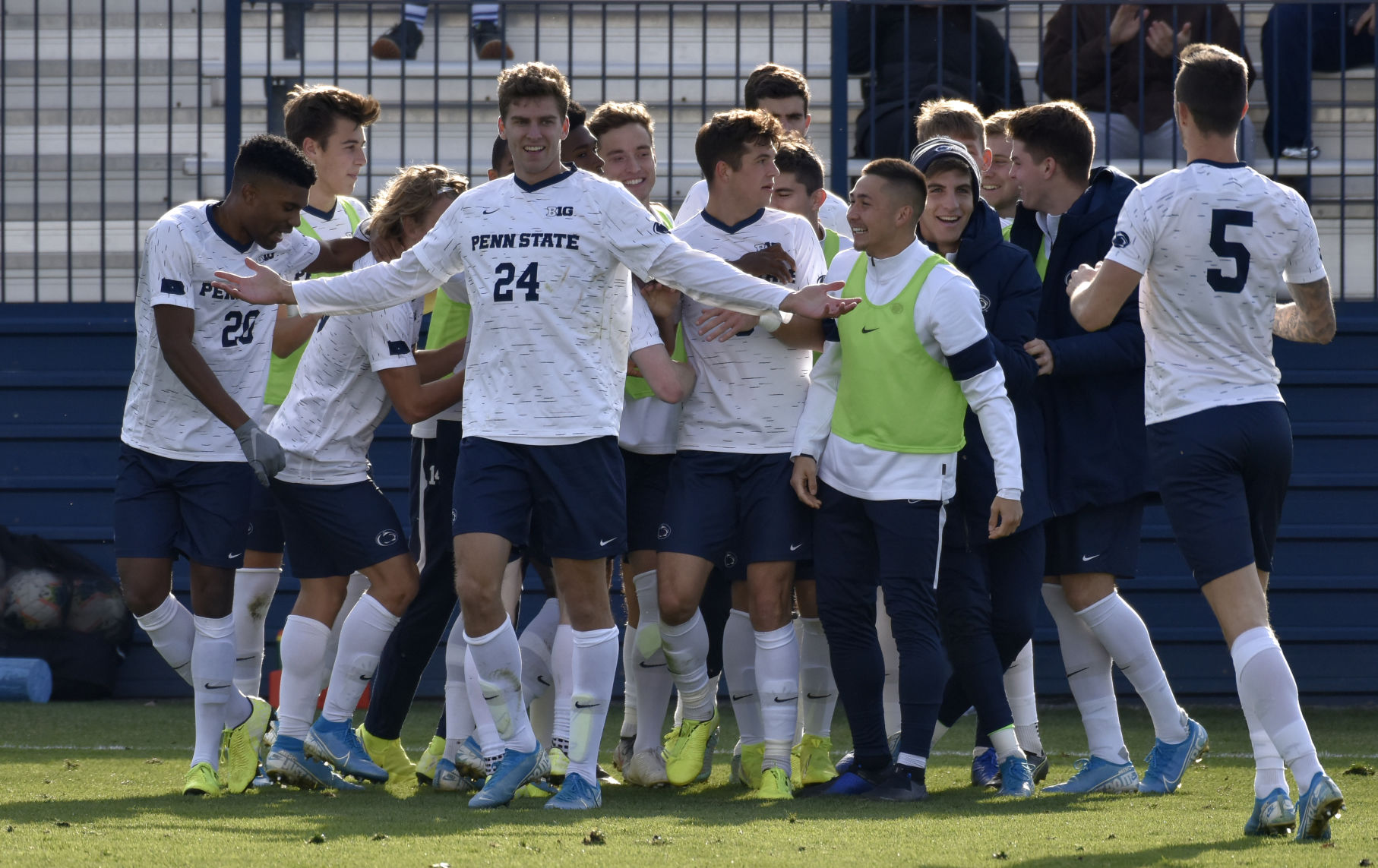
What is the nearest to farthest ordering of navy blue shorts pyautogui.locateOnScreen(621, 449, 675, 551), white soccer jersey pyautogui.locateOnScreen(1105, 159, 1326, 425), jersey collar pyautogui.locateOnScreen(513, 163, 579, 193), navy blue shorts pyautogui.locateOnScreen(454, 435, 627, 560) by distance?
white soccer jersey pyautogui.locateOnScreen(1105, 159, 1326, 425)
navy blue shorts pyautogui.locateOnScreen(454, 435, 627, 560)
jersey collar pyautogui.locateOnScreen(513, 163, 579, 193)
navy blue shorts pyautogui.locateOnScreen(621, 449, 675, 551)

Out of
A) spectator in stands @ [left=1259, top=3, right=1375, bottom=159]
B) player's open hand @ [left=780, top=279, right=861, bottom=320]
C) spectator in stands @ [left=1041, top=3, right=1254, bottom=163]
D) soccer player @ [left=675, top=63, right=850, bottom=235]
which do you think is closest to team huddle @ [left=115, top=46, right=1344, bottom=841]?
player's open hand @ [left=780, top=279, right=861, bottom=320]

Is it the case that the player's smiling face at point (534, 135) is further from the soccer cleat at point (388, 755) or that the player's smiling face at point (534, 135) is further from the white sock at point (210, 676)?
the soccer cleat at point (388, 755)

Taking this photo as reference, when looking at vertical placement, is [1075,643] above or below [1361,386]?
below

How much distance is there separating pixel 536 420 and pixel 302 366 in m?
1.07

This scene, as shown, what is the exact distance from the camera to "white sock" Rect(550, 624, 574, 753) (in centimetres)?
486

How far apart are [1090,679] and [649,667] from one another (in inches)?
52.7

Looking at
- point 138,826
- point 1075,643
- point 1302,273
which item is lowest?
point 138,826

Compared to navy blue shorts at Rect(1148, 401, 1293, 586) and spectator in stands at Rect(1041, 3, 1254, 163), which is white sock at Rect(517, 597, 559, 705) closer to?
navy blue shorts at Rect(1148, 401, 1293, 586)

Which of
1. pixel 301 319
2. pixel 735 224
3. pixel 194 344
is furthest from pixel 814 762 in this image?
pixel 194 344

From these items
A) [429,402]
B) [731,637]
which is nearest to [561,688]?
[731,637]

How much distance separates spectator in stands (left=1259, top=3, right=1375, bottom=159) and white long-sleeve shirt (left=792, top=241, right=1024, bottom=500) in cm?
415

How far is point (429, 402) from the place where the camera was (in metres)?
4.78

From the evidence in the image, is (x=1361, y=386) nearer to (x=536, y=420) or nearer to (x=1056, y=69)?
(x=1056, y=69)

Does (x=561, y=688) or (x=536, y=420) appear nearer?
(x=536, y=420)
